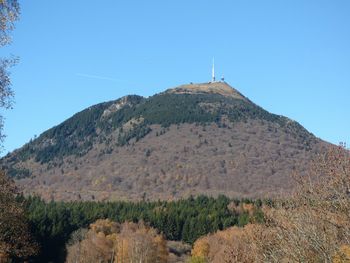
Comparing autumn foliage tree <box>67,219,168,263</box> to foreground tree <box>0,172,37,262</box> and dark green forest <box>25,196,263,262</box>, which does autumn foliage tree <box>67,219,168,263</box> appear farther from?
foreground tree <box>0,172,37,262</box>

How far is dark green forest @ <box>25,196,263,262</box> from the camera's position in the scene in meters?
95.4

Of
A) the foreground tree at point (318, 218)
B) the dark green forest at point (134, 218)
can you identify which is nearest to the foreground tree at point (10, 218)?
the foreground tree at point (318, 218)

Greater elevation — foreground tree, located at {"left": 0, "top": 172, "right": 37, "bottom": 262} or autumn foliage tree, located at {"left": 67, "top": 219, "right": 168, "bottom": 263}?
foreground tree, located at {"left": 0, "top": 172, "right": 37, "bottom": 262}

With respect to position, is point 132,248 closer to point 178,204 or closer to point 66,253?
point 66,253

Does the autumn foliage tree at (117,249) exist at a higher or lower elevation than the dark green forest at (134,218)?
lower

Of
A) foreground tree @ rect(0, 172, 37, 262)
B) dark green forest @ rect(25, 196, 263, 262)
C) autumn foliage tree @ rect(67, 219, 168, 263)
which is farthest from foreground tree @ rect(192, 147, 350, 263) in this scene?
dark green forest @ rect(25, 196, 263, 262)

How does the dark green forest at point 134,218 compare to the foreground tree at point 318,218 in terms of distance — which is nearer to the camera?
the foreground tree at point 318,218

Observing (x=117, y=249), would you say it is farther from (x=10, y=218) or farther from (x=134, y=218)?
(x=10, y=218)

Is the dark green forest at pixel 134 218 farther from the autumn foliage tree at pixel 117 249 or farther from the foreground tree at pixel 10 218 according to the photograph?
the foreground tree at pixel 10 218

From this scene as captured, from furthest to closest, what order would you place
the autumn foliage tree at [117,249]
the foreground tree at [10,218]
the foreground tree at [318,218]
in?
the autumn foliage tree at [117,249] < the foreground tree at [10,218] < the foreground tree at [318,218]

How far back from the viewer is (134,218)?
120 meters

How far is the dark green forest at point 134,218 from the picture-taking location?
95438mm

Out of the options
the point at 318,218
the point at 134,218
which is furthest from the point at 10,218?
the point at 134,218

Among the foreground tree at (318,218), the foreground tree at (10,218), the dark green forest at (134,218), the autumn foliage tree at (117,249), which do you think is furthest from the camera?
the dark green forest at (134,218)
